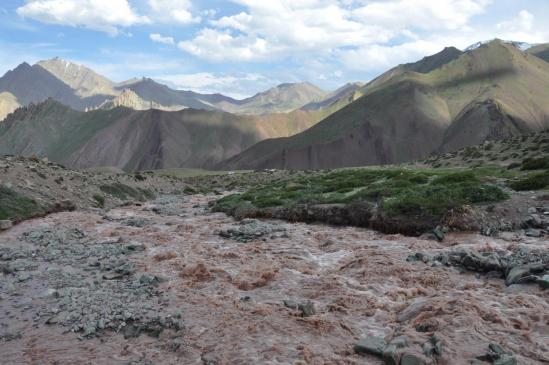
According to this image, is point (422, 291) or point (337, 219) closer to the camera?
point (422, 291)

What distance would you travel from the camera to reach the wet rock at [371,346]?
11844mm

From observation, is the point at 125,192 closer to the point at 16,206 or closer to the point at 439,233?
the point at 16,206

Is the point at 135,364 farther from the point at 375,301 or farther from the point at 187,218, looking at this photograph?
the point at 187,218

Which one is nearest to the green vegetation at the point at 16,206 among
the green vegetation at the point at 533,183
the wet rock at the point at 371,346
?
the wet rock at the point at 371,346

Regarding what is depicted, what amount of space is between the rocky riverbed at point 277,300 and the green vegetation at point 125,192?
21856 millimetres

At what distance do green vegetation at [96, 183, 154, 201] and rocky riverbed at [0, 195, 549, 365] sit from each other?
21.9 m

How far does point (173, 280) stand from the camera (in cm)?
1842

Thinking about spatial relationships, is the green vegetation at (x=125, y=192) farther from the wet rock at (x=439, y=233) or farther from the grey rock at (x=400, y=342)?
the grey rock at (x=400, y=342)

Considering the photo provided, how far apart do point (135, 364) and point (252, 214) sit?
2222 cm

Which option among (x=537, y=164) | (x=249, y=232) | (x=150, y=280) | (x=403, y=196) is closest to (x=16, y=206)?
(x=249, y=232)

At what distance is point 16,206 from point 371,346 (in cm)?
2865

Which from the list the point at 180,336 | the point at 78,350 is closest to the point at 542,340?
the point at 180,336

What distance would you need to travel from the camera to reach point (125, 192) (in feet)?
166

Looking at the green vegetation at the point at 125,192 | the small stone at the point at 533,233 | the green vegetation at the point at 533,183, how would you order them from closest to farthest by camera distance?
the small stone at the point at 533,233, the green vegetation at the point at 533,183, the green vegetation at the point at 125,192
